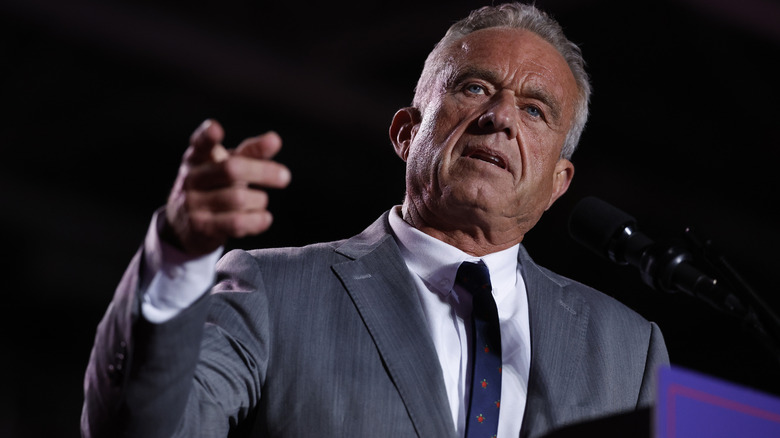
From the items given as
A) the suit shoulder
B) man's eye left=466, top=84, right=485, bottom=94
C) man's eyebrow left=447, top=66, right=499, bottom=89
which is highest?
man's eyebrow left=447, top=66, right=499, bottom=89

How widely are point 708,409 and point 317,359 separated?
86 cm

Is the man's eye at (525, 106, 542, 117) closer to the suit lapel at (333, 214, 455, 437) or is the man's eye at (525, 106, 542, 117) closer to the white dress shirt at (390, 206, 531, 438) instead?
the white dress shirt at (390, 206, 531, 438)

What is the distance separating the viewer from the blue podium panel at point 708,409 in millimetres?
892

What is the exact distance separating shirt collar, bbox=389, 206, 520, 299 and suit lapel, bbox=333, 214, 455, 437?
0.21 ft

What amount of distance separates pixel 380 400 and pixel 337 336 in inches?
6.3

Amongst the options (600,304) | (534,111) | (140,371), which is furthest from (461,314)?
(140,371)

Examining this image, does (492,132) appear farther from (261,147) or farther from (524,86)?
(261,147)

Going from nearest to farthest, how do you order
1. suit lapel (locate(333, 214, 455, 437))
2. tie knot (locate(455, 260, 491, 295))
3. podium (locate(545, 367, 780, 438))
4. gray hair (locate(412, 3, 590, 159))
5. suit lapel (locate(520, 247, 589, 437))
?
podium (locate(545, 367, 780, 438)), suit lapel (locate(333, 214, 455, 437)), suit lapel (locate(520, 247, 589, 437)), tie knot (locate(455, 260, 491, 295)), gray hair (locate(412, 3, 590, 159))

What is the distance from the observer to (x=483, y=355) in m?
1.72

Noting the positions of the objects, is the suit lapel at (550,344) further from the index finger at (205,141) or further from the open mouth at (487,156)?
the index finger at (205,141)

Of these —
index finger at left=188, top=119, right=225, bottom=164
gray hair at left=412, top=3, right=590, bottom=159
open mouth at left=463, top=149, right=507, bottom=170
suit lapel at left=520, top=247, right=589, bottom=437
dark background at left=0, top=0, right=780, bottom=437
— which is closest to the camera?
index finger at left=188, top=119, right=225, bottom=164

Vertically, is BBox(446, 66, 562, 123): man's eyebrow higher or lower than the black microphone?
higher

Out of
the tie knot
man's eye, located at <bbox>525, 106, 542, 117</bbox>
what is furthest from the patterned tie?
man's eye, located at <bbox>525, 106, 542, 117</bbox>

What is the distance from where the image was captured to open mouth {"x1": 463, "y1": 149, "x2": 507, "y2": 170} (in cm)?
198
